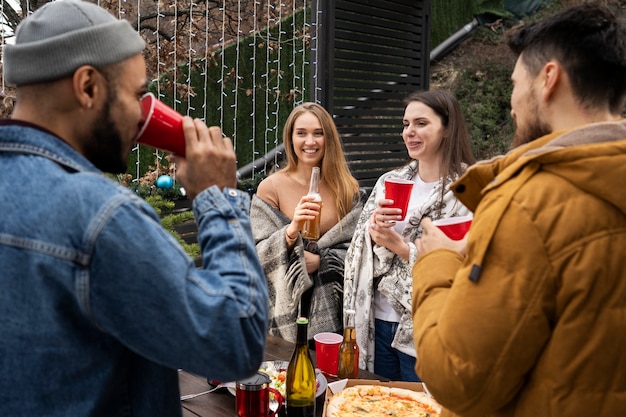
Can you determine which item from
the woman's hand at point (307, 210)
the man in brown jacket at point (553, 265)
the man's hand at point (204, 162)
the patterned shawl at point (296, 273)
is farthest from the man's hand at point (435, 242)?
the patterned shawl at point (296, 273)

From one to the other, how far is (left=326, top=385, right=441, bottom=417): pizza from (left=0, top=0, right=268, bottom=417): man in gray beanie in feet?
2.88

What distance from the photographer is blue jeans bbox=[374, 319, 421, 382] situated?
2.80 m

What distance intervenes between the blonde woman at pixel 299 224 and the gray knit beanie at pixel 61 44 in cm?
176

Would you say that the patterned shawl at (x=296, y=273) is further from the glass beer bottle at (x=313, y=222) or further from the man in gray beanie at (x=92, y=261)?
the man in gray beanie at (x=92, y=261)

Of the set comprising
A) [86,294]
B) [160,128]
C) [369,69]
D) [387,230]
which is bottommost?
[387,230]

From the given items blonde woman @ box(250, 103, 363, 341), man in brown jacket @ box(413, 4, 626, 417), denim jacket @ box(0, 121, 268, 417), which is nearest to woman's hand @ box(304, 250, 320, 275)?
blonde woman @ box(250, 103, 363, 341)

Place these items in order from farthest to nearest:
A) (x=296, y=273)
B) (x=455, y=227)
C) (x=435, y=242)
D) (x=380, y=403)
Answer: (x=296, y=273), (x=380, y=403), (x=455, y=227), (x=435, y=242)

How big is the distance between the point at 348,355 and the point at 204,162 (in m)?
1.24

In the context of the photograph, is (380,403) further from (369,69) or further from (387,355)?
(369,69)

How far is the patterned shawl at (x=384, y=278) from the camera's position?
9.08ft

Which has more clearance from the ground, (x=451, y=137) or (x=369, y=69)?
(x=369, y=69)

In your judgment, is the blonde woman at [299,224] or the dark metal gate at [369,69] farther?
the dark metal gate at [369,69]

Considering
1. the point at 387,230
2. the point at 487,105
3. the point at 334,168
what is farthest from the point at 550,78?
the point at 487,105

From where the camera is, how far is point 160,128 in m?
1.19
